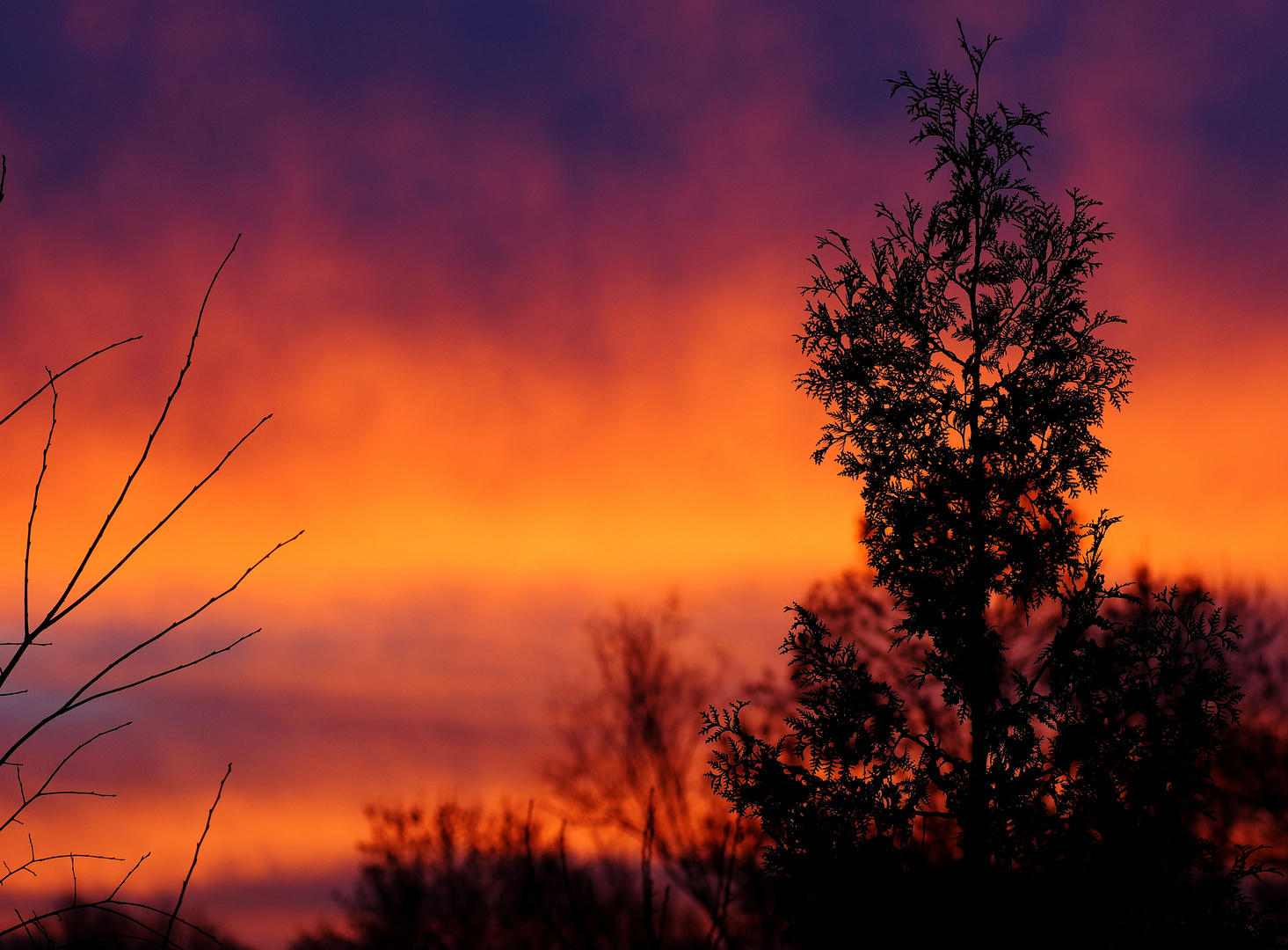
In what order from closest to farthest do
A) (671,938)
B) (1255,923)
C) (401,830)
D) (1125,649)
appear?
(1255,923), (1125,649), (671,938), (401,830)

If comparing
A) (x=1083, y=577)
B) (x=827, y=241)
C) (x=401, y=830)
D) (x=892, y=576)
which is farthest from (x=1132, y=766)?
(x=401, y=830)

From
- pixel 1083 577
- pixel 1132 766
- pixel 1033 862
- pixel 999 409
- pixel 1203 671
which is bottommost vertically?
pixel 1033 862

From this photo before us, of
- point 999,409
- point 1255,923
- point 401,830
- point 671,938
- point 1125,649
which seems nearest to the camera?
point 1255,923

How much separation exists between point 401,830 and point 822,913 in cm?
3210

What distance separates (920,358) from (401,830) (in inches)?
1324

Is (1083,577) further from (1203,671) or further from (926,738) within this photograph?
(926,738)

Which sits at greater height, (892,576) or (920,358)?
(920,358)

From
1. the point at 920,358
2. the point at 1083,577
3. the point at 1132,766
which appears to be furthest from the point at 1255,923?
the point at 920,358

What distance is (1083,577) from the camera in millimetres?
15883

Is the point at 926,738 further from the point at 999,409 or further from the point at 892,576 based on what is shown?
the point at 999,409

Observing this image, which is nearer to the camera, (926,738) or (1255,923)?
(1255,923)

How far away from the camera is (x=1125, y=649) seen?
15.3 metres

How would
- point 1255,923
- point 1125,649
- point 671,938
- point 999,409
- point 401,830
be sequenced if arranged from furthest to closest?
point 401,830 < point 671,938 < point 999,409 < point 1125,649 < point 1255,923

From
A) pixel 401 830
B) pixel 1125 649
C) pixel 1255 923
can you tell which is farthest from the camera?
pixel 401 830
